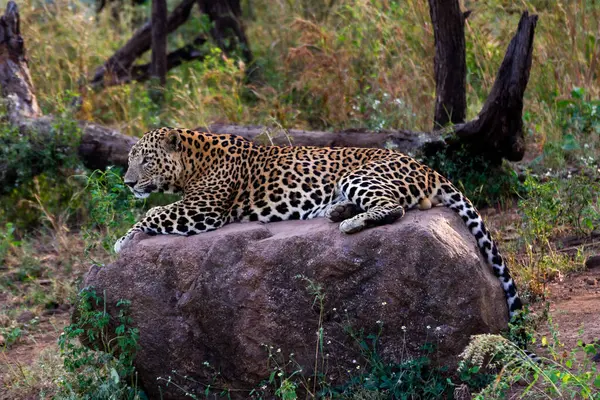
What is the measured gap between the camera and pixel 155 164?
27.0 feet

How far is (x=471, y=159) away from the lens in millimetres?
10500

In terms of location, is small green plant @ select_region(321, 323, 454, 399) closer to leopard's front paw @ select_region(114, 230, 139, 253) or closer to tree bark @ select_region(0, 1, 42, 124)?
leopard's front paw @ select_region(114, 230, 139, 253)

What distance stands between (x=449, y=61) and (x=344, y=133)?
154 cm

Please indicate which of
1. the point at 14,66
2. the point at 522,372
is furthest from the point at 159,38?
the point at 522,372

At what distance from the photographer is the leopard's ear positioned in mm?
8211

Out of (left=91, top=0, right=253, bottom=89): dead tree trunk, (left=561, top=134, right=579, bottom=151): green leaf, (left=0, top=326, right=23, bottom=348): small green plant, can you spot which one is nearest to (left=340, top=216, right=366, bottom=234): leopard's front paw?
(left=0, top=326, right=23, bottom=348): small green plant

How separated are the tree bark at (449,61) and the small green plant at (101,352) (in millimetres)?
5403

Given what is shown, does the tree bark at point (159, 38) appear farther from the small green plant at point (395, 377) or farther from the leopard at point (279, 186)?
the small green plant at point (395, 377)

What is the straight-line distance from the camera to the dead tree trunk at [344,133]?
966 centimetres

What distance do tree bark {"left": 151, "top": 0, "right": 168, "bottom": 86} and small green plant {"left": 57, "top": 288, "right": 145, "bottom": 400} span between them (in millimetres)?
8025

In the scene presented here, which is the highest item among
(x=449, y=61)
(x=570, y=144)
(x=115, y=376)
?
(x=449, y=61)

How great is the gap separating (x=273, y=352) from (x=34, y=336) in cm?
361

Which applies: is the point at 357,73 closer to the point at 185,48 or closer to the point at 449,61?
the point at 449,61

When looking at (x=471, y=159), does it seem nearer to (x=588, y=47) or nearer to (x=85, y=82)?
(x=588, y=47)
